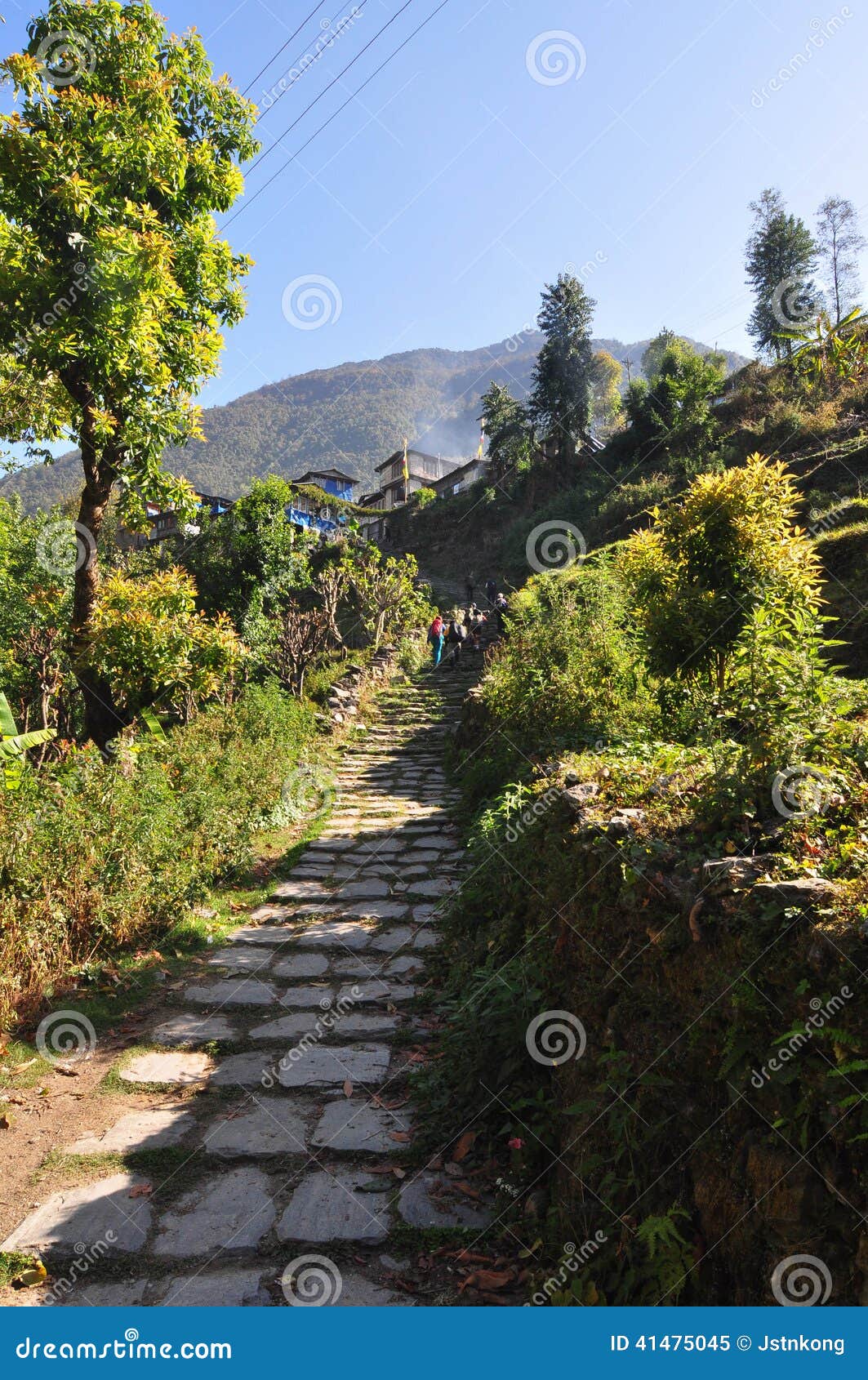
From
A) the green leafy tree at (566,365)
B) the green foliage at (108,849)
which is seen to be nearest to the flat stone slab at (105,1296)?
the green foliage at (108,849)

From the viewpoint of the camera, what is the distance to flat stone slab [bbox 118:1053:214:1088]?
Result: 4.18 meters

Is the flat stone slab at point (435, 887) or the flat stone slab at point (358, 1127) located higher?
the flat stone slab at point (435, 887)

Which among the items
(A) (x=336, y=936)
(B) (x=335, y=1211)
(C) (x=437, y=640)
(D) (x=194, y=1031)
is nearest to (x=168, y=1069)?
(D) (x=194, y=1031)

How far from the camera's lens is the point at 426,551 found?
4662 centimetres

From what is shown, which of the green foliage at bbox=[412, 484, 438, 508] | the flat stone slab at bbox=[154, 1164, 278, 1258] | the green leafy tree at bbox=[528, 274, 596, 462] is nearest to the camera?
the flat stone slab at bbox=[154, 1164, 278, 1258]

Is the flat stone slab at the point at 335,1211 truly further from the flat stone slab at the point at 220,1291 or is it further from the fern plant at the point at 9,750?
the fern plant at the point at 9,750

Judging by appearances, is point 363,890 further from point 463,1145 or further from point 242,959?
point 463,1145

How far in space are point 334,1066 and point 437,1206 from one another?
1322 mm

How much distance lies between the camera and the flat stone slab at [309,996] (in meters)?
5.08

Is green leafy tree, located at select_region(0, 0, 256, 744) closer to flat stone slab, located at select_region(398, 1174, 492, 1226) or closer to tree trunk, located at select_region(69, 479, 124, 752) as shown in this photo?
tree trunk, located at select_region(69, 479, 124, 752)

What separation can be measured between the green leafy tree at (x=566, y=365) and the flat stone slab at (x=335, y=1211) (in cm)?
3940

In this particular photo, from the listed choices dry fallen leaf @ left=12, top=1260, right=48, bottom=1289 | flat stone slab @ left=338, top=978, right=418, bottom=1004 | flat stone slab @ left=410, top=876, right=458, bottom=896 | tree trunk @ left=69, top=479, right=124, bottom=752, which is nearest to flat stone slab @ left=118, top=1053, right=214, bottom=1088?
flat stone slab @ left=338, top=978, right=418, bottom=1004

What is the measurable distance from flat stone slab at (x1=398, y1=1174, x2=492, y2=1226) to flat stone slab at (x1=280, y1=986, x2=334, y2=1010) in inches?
72.7

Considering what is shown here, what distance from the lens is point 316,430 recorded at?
13650 cm
